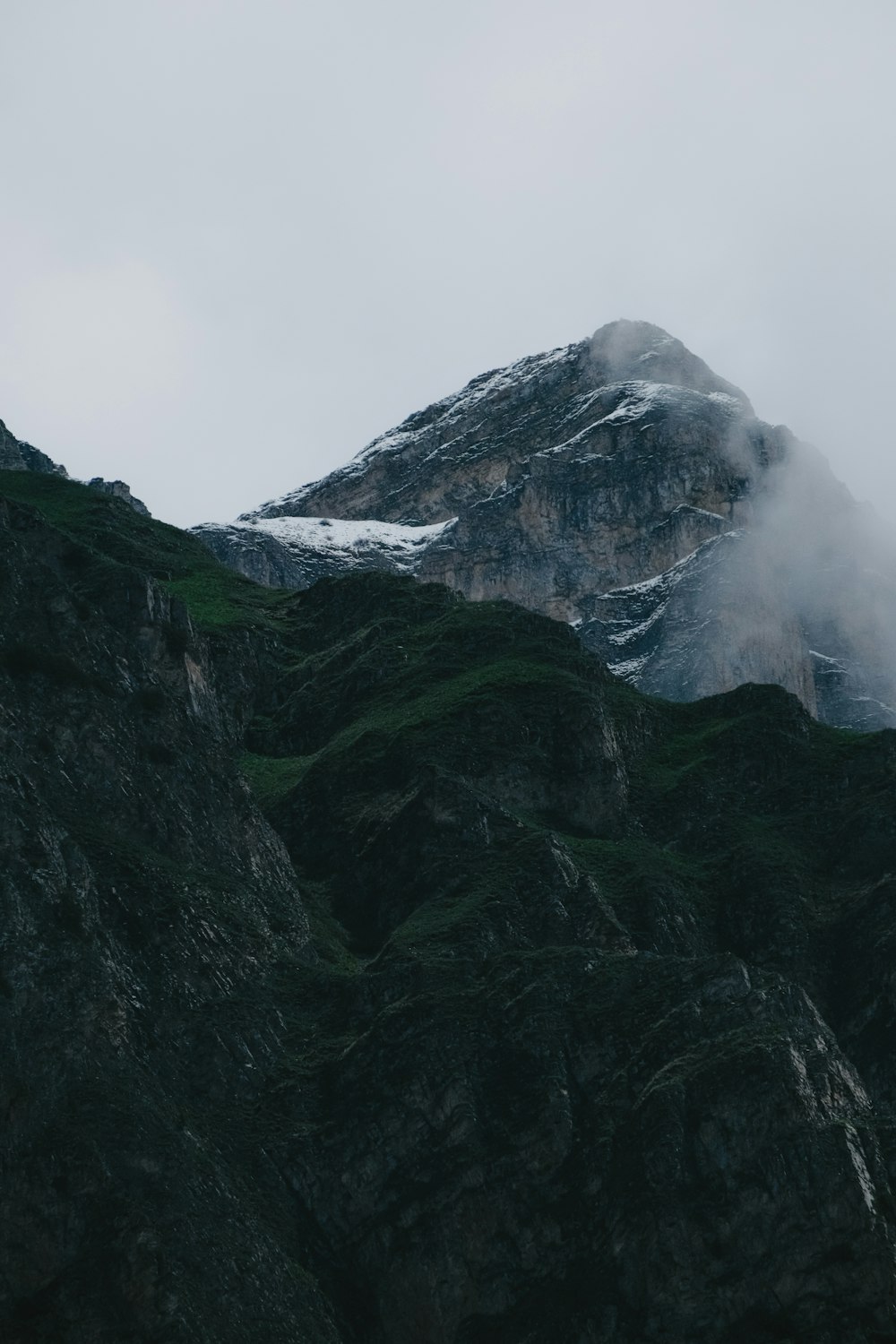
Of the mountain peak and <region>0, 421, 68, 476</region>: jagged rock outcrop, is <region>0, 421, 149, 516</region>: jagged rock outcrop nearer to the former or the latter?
<region>0, 421, 68, 476</region>: jagged rock outcrop

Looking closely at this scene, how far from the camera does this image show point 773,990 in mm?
61156

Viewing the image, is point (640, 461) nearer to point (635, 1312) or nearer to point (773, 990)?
point (773, 990)

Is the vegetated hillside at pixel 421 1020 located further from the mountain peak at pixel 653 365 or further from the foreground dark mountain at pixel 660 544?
the mountain peak at pixel 653 365

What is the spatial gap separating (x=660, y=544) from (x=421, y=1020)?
369 ft

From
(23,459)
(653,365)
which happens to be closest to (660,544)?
(653,365)

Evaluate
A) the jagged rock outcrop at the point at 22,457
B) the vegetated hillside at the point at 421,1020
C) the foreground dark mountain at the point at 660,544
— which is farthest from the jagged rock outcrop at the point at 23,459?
the vegetated hillside at the point at 421,1020

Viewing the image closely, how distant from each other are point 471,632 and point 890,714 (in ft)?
216

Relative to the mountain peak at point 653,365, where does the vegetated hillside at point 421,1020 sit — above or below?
below

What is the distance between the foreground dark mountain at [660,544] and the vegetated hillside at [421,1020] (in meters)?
68.0

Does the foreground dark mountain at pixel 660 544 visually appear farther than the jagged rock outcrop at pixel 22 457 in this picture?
Yes

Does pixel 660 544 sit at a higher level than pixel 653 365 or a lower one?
lower

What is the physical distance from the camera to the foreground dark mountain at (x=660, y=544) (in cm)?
15600

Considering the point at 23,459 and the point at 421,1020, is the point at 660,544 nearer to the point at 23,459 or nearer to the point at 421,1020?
the point at 23,459

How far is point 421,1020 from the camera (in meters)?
61.2
